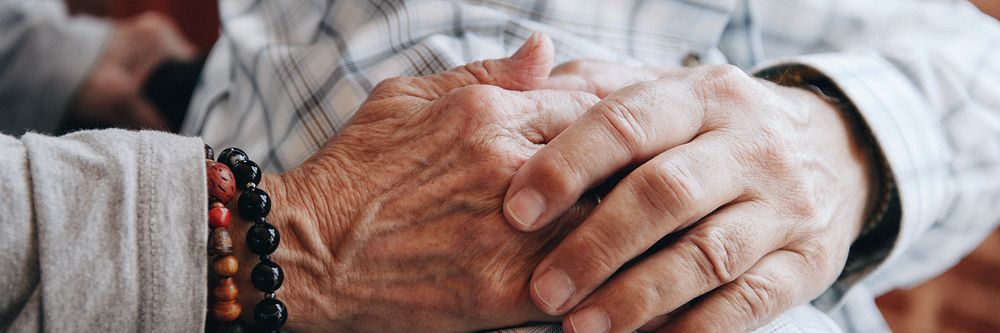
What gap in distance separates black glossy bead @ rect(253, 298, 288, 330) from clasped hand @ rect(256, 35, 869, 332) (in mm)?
25

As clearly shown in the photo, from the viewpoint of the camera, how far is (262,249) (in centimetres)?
56

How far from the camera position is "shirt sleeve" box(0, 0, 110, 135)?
1140 mm

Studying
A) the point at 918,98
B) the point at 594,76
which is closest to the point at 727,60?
the point at 918,98

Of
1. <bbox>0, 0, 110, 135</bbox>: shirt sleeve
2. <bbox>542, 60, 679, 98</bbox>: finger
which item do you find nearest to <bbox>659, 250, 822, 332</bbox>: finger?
<bbox>542, 60, 679, 98</bbox>: finger

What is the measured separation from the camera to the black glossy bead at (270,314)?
0.56m

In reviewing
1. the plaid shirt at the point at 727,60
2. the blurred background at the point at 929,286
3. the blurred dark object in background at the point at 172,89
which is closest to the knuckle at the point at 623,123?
the plaid shirt at the point at 727,60

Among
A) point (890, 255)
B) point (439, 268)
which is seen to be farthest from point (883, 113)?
point (439, 268)

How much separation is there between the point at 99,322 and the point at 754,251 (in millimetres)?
498

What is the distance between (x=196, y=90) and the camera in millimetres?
1131

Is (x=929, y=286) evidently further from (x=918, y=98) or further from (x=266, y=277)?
(x=266, y=277)

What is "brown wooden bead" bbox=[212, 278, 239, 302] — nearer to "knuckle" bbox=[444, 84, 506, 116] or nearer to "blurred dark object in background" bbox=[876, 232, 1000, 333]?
"knuckle" bbox=[444, 84, 506, 116]

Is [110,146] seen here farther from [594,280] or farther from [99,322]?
[594,280]

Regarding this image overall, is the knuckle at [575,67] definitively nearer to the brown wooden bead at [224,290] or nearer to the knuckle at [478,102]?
the knuckle at [478,102]

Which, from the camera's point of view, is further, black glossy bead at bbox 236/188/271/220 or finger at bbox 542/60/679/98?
finger at bbox 542/60/679/98
